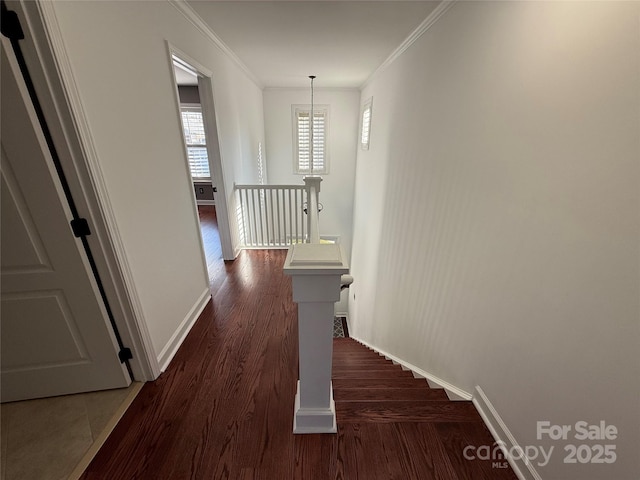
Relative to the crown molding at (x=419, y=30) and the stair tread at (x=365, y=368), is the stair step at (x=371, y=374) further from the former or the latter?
the crown molding at (x=419, y=30)

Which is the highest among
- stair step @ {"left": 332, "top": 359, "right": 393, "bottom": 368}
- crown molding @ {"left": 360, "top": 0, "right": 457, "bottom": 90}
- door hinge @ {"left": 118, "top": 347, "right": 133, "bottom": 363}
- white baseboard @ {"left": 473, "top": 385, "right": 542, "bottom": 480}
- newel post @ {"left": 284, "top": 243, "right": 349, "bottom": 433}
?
crown molding @ {"left": 360, "top": 0, "right": 457, "bottom": 90}

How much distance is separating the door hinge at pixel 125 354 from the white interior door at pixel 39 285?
0.08 feet

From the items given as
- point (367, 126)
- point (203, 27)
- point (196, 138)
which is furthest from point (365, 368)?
point (196, 138)

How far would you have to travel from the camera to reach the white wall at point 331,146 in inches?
213

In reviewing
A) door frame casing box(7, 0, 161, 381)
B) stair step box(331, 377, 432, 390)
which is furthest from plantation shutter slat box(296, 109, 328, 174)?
door frame casing box(7, 0, 161, 381)

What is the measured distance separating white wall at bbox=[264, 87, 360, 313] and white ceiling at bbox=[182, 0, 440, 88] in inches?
65.9

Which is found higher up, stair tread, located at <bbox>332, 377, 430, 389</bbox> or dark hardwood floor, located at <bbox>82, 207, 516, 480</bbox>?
dark hardwood floor, located at <bbox>82, 207, 516, 480</bbox>

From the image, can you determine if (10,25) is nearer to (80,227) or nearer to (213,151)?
(80,227)

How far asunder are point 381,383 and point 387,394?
22 centimetres

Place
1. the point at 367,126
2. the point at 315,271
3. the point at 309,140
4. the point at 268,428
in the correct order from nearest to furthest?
the point at 315,271 → the point at 268,428 → the point at 367,126 → the point at 309,140

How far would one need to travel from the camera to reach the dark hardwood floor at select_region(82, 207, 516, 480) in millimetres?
1142

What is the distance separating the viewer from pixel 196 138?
623cm

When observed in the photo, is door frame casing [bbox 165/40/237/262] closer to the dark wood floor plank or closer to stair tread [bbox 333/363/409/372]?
stair tread [bbox 333/363/409/372]

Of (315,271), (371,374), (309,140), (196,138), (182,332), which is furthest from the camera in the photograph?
(196,138)
